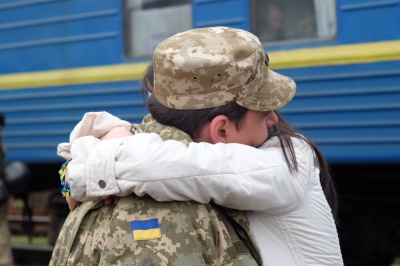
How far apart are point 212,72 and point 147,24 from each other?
5.06 meters

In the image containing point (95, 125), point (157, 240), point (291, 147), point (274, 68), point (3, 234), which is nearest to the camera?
point (157, 240)

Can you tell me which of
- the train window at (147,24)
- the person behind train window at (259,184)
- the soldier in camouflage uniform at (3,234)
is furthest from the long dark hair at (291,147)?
the soldier in camouflage uniform at (3,234)

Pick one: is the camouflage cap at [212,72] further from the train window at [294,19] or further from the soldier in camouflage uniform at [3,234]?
the soldier in camouflage uniform at [3,234]

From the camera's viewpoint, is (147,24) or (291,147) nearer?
(291,147)

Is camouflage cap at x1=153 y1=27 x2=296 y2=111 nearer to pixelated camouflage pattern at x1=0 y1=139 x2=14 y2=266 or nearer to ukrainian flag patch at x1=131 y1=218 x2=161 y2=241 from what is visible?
ukrainian flag patch at x1=131 y1=218 x2=161 y2=241

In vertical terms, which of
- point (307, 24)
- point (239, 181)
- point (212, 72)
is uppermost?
point (212, 72)

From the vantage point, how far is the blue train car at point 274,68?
570 centimetres

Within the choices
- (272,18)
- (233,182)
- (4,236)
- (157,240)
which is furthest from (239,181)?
(4,236)

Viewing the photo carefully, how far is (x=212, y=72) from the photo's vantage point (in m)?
1.96

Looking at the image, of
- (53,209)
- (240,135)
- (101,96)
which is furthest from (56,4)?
(240,135)

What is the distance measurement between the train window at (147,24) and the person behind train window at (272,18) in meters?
0.81

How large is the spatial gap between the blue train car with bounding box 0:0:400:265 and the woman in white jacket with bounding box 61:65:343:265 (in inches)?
144

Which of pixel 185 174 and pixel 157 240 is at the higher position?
pixel 185 174

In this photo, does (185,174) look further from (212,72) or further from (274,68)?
(274,68)
